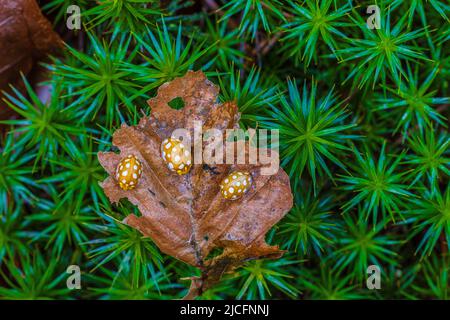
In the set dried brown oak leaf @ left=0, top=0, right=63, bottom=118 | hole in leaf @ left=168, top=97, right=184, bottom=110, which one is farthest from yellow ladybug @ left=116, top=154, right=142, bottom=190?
dried brown oak leaf @ left=0, top=0, right=63, bottom=118

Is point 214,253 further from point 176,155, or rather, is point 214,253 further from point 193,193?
point 176,155

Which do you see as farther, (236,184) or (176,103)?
(176,103)

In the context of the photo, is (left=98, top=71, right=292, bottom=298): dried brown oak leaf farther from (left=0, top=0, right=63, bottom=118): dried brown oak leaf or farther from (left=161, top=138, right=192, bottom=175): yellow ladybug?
(left=0, top=0, right=63, bottom=118): dried brown oak leaf

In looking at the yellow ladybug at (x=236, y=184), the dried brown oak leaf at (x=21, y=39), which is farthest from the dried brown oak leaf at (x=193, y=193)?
the dried brown oak leaf at (x=21, y=39)

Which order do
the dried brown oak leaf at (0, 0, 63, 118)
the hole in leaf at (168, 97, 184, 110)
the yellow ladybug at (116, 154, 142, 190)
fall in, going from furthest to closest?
the dried brown oak leaf at (0, 0, 63, 118) < the hole in leaf at (168, 97, 184, 110) < the yellow ladybug at (116, 154, 142, 190)

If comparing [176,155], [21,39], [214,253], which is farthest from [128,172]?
[21,39]

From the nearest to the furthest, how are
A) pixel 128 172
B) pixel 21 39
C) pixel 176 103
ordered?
pixel 128 172
pixel 176 103
pixel 21 39

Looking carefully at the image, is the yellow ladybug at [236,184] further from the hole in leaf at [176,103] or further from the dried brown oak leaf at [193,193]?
the hole in leaf at [176,103]

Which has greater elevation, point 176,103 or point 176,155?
point 176,103
